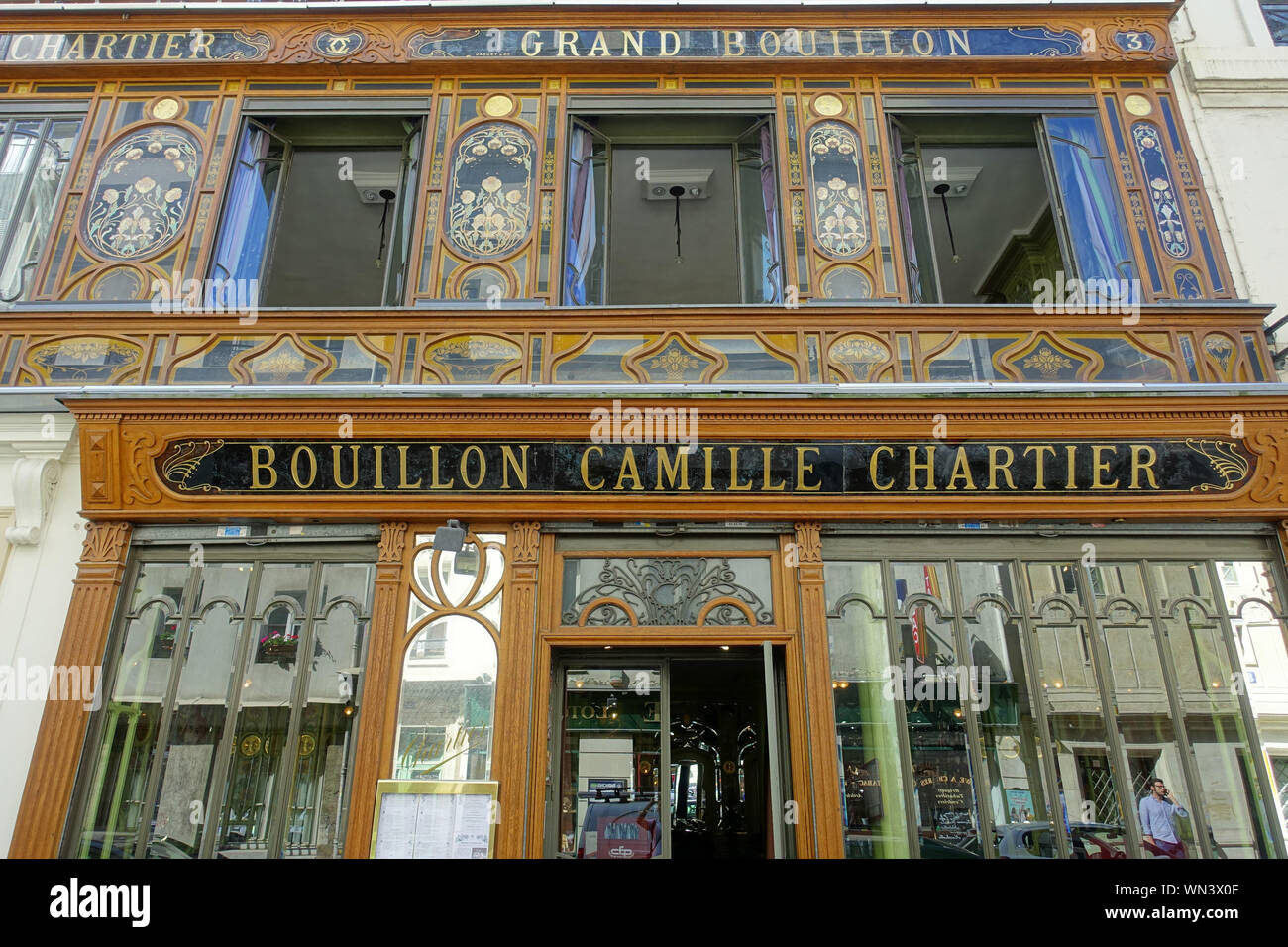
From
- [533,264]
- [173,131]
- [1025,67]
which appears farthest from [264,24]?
[1025,67]

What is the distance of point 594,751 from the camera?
259 inches

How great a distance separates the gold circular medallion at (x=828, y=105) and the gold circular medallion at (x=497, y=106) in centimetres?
288

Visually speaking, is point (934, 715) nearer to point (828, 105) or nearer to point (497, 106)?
point (828, 105)

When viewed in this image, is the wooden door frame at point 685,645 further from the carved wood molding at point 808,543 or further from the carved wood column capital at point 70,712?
the carved wood column capital at point 70,712

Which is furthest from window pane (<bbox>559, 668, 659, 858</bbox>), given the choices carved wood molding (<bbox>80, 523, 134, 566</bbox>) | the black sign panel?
carved wood molding (<bbox>80, 523, 134, 566</bbox>)

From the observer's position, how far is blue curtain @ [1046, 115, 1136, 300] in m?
7.58

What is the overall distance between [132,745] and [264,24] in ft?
21.9

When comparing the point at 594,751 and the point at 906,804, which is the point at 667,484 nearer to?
the point at 594,751

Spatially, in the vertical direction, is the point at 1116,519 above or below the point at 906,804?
above

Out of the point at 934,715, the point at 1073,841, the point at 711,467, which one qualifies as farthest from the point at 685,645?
the point at 1073,841

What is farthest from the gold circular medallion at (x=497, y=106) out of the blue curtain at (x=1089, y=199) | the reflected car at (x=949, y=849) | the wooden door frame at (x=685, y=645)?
the reflected car at (x=949, y=849)

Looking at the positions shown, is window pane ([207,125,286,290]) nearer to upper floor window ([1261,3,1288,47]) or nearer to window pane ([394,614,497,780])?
window pane ([394,614,497,780])

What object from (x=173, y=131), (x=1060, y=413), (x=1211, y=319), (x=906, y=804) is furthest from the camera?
(x=173, y=131)

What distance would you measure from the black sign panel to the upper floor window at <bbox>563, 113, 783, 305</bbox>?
5.69 ft
